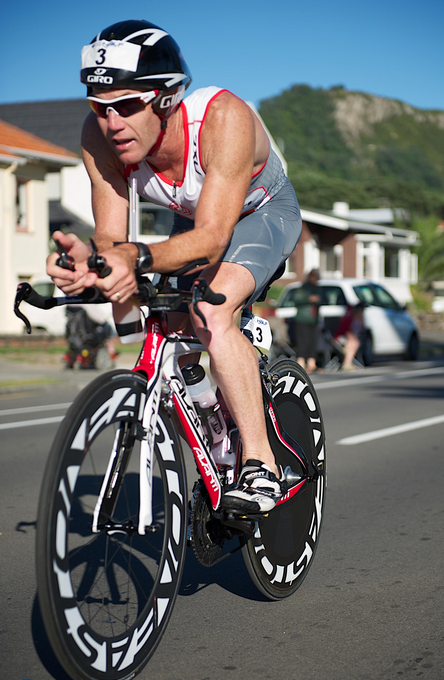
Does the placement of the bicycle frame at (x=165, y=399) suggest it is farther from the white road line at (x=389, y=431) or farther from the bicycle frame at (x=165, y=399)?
the white road line at (x=389, y=431)

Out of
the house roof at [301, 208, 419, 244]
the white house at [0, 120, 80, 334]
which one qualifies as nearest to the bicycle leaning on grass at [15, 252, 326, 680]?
the white house at [0, 120, 80, 334]

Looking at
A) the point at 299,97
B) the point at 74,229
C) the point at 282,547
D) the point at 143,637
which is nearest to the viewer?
the point at 143,637

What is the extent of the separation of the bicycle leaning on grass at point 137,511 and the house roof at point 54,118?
4005 centimetres

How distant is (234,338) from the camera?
2.94m

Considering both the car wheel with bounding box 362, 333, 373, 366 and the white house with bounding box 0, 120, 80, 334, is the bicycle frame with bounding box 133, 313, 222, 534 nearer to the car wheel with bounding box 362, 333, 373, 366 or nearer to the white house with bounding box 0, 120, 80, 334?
the car wheel with bounding box 362, 333, 373, 366

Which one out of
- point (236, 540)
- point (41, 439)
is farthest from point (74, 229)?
point (236, 540)

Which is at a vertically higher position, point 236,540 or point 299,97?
point 299,97

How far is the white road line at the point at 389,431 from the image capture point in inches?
310

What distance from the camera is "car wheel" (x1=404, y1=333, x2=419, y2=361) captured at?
19.1m

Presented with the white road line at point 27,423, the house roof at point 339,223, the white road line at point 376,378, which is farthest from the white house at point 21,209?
the house roof at point 339,223

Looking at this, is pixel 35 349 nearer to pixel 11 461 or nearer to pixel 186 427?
pixel 11 461

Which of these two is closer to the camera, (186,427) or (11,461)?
(186,427)

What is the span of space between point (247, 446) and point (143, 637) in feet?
2.72

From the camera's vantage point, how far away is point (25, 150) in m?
24.3
